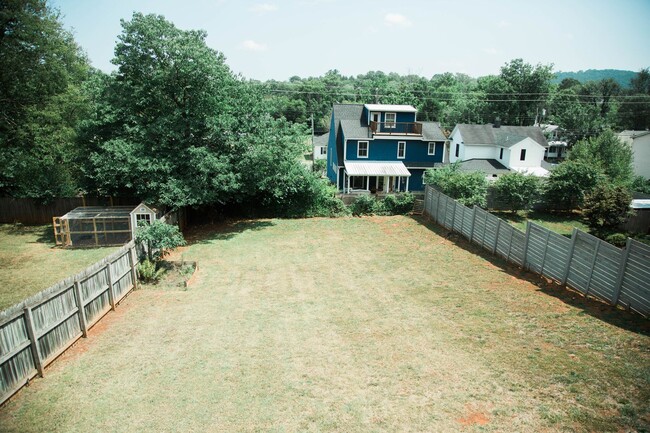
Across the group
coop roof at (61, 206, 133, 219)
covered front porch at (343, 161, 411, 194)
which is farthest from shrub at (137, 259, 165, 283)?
covered front porch at (343, 161, 411, 194)

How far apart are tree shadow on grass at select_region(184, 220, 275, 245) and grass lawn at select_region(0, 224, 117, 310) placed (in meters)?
4.42

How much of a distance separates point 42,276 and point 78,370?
876 cm

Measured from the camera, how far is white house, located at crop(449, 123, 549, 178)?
40156 mm

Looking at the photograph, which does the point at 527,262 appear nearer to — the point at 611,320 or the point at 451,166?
the point at 611,320

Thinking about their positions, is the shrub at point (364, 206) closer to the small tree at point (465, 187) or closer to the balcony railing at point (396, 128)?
the small tree at point (465, 187)

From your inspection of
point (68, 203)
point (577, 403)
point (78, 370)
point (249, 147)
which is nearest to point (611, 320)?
point (577, 403)

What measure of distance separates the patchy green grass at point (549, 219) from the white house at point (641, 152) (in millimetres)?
26858

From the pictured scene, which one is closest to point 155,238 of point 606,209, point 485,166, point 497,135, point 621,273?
point 621,273

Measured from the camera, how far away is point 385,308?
12445 mm

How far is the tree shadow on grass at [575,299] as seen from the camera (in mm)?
Answer: 10547

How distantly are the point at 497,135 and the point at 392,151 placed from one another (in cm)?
1477

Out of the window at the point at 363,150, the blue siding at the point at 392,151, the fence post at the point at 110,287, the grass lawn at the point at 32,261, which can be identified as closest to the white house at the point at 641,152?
the blue siding at the point at 392,151

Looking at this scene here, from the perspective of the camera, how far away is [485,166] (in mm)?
40156

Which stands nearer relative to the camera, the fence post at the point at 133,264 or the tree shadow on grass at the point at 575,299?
the tree shadow on grass at the point at 575,299
